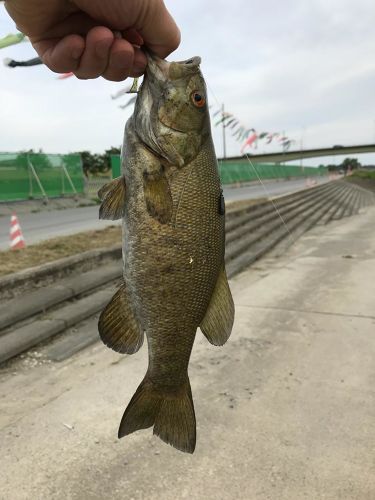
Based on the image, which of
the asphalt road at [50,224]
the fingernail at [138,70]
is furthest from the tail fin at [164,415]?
the asphalt road at [50,224]

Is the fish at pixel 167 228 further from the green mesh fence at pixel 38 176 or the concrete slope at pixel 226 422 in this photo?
the green mesh fence at pixel 38 176

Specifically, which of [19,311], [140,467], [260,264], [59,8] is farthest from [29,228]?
[59,8]

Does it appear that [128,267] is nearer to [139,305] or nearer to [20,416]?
[139,305]

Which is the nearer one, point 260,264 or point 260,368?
point 260,368

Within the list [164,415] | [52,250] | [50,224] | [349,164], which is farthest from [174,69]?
[349,164]

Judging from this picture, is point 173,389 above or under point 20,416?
above

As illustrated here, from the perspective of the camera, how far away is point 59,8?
5.76 ft

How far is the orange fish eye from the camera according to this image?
167 centimetres

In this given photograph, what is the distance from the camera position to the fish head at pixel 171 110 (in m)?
1.64

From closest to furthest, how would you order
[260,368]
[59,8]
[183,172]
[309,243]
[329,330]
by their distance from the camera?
1. [183,172]
2. [59,8]
3. [260,368]
4. [329,330]
5. [309,243]

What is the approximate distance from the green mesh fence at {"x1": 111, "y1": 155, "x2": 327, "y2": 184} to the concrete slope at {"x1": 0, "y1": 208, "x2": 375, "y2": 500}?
788 centimetres

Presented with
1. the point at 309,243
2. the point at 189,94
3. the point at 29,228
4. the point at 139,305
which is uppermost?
the point at 189,94

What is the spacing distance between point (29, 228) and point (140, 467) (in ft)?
34.8

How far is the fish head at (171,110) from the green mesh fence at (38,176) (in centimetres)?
1745
